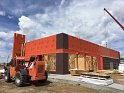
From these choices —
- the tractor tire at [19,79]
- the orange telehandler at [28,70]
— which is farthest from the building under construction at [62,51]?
the tractor tire at [19,79]

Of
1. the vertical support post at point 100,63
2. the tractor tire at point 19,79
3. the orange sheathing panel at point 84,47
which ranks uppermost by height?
the orange sheathing panel at point 84,47

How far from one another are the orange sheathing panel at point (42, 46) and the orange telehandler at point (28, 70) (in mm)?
10129

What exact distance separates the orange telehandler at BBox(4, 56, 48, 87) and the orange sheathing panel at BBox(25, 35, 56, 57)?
1013cm

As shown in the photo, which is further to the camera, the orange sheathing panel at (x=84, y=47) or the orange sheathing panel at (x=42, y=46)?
the orange sheathing panel at (x=84, y=47)

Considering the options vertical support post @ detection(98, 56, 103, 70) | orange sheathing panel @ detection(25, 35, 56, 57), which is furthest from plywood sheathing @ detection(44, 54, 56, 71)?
vertical support post @ detection(98, 56, 103, 70)

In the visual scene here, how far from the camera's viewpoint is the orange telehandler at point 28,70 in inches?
664

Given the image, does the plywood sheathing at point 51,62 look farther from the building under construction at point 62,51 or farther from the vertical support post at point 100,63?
the vertical support post at point 100,63

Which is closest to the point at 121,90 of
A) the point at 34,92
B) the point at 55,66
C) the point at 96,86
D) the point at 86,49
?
the point at 96,86

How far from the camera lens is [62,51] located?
26953 millimetres

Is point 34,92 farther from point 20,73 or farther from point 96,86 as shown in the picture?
point 96,86

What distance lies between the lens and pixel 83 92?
14.7 metres

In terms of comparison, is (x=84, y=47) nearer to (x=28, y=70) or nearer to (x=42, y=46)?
(x=42, y=46)

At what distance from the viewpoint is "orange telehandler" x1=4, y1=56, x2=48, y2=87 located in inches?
664

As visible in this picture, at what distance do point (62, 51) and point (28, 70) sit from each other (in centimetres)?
1018
